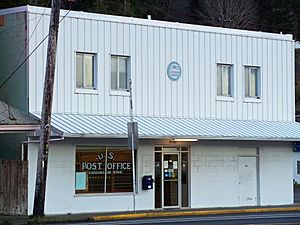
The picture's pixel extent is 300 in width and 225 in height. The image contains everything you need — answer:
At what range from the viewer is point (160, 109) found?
3512cm

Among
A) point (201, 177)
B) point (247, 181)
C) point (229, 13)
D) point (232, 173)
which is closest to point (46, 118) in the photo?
point (201, 177)

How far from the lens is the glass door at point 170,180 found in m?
35.2

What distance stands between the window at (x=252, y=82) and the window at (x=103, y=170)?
7078 mm

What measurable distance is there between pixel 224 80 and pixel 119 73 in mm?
5490

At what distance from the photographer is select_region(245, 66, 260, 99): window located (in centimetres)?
3831

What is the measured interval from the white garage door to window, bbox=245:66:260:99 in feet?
9.35

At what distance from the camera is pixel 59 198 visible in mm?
31859

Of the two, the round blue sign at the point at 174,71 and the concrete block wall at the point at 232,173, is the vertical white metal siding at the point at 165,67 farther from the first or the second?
the concrete block wall at the point at 232,173

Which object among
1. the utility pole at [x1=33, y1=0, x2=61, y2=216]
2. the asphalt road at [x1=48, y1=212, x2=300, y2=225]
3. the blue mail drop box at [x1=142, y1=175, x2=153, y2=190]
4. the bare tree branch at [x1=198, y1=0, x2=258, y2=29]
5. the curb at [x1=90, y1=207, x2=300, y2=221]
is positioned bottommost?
the asphalt road at [x1=48, y1=212, x2=300, y2=225]

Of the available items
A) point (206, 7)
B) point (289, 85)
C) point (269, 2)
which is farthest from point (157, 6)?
point (289, 85)

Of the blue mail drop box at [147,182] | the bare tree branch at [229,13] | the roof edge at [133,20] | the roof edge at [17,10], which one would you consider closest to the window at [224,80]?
the roof edge at [133,20]

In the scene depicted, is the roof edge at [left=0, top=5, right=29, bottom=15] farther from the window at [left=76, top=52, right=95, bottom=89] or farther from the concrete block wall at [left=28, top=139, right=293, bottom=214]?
the concrete block wall at [left=28, top=139, right=293, bottom=214]

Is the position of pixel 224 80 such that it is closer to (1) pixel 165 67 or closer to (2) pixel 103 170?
(1) pixel 165 67

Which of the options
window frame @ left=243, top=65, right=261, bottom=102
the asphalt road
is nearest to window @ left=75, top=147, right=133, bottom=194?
the asphalt road
